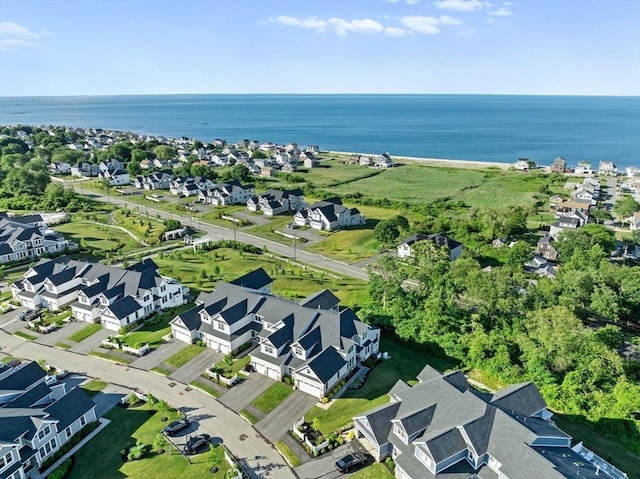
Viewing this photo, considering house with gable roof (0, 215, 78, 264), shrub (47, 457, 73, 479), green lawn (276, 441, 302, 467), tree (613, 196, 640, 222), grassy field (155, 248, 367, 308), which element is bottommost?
shrub (47, 457, 73, 479)

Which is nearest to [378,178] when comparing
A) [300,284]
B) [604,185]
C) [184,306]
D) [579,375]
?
[604,185]

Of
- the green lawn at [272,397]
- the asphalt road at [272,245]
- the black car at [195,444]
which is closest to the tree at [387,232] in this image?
the asphalt road at [272,245]

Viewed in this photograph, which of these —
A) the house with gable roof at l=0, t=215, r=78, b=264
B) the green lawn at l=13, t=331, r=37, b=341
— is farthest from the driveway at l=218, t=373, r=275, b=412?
the house with gable roof at l=0, t=215, r=78, b=264

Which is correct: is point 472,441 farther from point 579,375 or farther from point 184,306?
point 184,306

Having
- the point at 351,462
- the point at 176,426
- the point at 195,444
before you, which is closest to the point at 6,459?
the point at 176,426

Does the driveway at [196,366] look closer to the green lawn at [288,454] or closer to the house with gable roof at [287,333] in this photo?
the house with gable roof at [287,333]

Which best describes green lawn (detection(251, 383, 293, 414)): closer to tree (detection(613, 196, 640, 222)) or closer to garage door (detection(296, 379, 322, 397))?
garage door (detection(296, 379, 322, 397))
